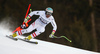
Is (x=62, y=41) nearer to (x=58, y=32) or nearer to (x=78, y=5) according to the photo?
(x=58, y=32)

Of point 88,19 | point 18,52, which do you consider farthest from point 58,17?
point 18,52

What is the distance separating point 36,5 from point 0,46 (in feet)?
44.9

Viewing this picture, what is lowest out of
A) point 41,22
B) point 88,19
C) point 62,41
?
point 62,41

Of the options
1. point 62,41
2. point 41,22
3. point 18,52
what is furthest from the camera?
point 62,41

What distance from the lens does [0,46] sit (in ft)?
20.6

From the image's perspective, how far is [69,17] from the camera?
24516mm

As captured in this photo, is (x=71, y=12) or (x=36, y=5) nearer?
(x=36, y=5)

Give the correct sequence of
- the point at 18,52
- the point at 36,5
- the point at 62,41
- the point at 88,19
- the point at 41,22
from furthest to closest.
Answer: the point at 88,19 < the point at 62,41 < the point at 36,5 < the point at 41,22 < the point at 18,52

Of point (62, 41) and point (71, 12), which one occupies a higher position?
point (71, 12)

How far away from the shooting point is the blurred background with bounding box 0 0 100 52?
18688 mm

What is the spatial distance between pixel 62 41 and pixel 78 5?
6.89m

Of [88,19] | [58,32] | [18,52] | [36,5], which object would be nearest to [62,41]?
[58,32]

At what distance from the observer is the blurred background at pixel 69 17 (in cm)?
1869

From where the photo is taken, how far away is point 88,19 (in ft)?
85.0
